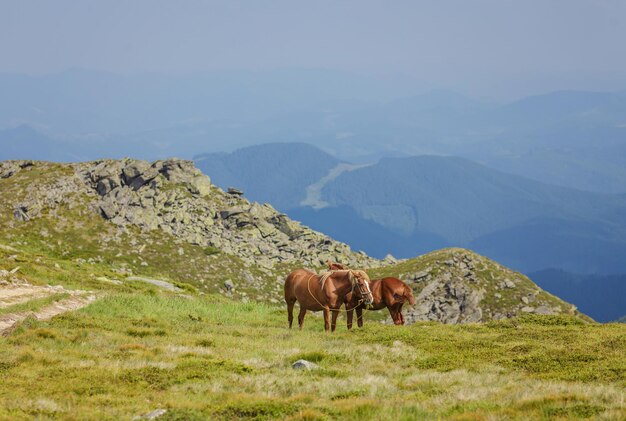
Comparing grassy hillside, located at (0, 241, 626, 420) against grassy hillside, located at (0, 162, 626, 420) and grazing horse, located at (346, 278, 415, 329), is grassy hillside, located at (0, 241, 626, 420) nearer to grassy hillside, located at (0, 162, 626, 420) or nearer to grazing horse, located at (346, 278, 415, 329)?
grassy hillside, located at (0, 162, 626, 420)

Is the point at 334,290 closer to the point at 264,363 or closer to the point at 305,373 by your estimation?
the point at 264,363

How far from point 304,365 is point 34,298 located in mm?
21978

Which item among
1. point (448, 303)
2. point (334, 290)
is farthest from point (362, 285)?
point (448, 303)

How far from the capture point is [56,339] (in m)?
21.6

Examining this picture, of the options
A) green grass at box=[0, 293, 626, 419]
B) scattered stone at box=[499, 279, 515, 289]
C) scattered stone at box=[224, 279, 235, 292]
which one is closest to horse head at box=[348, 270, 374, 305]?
green grass at box=[0, 293, 626, 419]

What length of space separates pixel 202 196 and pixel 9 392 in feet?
280

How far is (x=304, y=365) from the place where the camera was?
60.2 ft

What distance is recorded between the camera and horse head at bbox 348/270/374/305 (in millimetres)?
27391

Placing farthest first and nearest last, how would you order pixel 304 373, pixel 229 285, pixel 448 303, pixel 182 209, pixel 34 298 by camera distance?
pixel 182 209 < pixel 448 303 < pixel 229 285 < pixel 34 298 < pixel 304 373

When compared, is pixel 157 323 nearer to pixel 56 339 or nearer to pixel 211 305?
pixel 56 339

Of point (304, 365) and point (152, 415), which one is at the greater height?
point (152, 415)

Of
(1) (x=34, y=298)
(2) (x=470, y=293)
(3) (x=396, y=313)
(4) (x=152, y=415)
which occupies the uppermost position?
(4) (x=152, y=415)

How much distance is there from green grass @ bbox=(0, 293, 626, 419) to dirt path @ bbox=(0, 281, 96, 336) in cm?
242

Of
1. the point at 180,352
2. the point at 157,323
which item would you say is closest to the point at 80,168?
the point at 157,323
